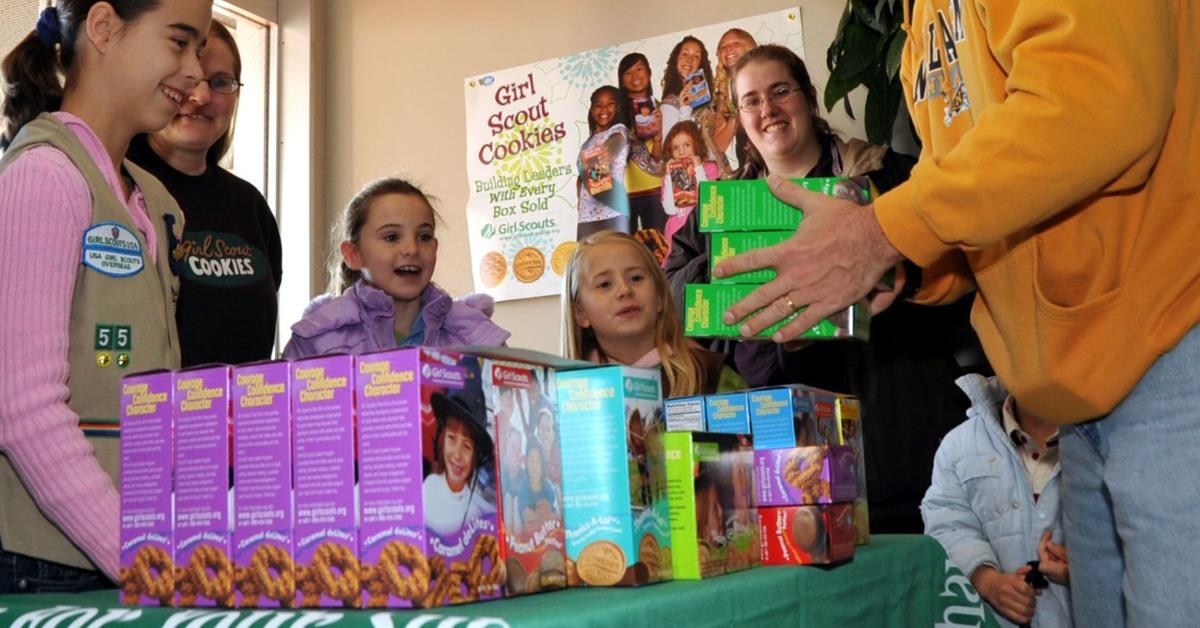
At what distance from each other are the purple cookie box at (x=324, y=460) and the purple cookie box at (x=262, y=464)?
0.4 inches

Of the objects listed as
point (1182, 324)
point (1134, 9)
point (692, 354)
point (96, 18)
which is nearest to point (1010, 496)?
point (692, 354)

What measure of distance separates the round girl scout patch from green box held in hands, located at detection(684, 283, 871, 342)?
0.71 m

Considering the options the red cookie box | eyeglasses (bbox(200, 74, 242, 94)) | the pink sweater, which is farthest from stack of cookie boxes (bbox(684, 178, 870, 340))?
eyeglasses (bbox(200, 74, 242, 94))

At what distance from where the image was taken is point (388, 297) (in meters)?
2.54

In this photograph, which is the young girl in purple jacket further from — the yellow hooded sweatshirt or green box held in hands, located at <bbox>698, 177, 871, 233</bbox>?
the yellow hooded sweatshirt

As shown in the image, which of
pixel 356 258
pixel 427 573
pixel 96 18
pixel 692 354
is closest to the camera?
pixel 427 573

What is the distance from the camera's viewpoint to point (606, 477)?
1064mm

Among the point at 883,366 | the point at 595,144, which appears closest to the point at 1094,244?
the point at 883,366

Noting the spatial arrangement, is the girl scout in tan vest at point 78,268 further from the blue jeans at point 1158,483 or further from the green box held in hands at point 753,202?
the blue jeans at point 1158,483

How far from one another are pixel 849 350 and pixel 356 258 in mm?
1222

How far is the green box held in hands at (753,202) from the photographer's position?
141cm

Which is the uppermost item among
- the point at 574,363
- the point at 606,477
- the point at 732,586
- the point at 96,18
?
the point at 96,18

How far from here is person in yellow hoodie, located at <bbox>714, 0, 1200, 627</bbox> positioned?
108 centimetres

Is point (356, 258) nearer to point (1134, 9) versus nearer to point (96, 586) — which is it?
point (96, 586)
